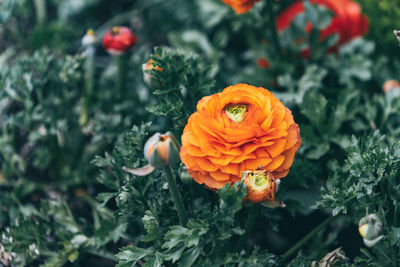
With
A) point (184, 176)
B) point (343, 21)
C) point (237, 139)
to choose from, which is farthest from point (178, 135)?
point (343, 21)

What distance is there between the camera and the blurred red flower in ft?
5.72

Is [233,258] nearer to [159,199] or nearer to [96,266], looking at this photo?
[159,199]

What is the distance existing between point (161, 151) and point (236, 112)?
0.24 m

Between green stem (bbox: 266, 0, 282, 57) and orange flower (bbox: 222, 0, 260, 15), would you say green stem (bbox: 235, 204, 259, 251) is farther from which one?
green stem (bbox: 266, 0, 282, 57)

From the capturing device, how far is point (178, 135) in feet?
3.91

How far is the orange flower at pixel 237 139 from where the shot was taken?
92cm

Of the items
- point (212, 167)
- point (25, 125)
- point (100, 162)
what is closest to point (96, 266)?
point (100, 162)

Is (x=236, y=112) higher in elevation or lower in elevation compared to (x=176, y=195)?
higher

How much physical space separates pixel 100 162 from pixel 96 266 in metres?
0.47

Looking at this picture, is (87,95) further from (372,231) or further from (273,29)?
(372,231)

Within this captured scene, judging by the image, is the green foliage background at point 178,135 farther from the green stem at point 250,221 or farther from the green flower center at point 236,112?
the green flower center at point 236,112

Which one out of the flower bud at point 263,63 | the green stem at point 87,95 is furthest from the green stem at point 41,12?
the flower bud at point 263,63

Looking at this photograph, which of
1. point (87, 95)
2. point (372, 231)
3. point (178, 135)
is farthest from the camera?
point (87, 95)

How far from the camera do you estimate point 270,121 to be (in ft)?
3.05
